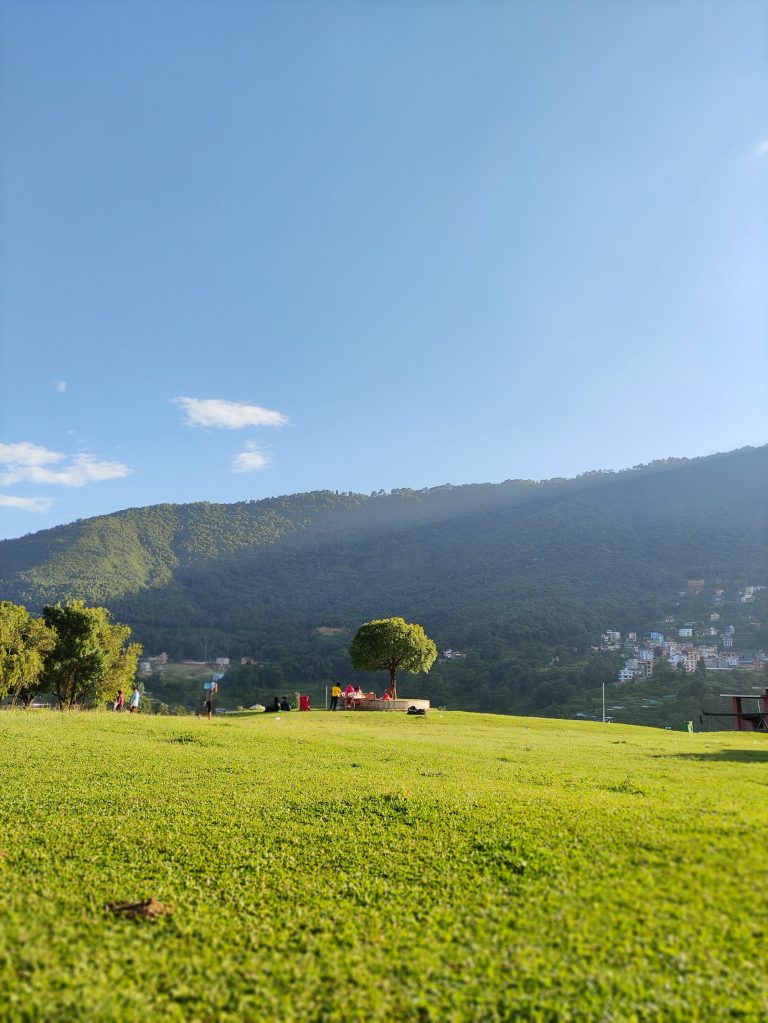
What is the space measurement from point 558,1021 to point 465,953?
0.97 meters

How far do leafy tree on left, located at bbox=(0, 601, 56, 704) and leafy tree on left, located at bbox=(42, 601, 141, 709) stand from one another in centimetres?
87

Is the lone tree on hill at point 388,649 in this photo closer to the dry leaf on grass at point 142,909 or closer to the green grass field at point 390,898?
the green grass field at point 390,898

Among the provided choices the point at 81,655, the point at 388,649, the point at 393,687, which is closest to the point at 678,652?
the point at 393,687

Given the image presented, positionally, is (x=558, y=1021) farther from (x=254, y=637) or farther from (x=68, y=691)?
(x=254, y=637)

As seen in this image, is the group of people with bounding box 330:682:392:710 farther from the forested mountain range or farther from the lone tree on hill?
the forested mountain range

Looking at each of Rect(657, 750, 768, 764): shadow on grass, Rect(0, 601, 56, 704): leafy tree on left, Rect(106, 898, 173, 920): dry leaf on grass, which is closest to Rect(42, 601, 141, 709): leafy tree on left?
Rect(0, 601, 56, 704): leafy tree on left

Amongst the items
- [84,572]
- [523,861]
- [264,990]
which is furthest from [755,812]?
[84,572]

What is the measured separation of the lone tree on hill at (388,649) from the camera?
4694 cm

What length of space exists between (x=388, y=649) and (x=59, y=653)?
23566 millimetres

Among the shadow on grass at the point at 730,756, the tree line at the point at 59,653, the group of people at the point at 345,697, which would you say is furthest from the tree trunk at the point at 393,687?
the shadow on grass at the point at 730,756

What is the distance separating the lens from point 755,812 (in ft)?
25.0

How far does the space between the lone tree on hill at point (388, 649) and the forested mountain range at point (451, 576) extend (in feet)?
148

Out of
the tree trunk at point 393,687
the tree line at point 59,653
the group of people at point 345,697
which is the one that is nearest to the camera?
the group of people at point 345,697

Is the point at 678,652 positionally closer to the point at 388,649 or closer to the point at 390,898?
the point at 388,649
